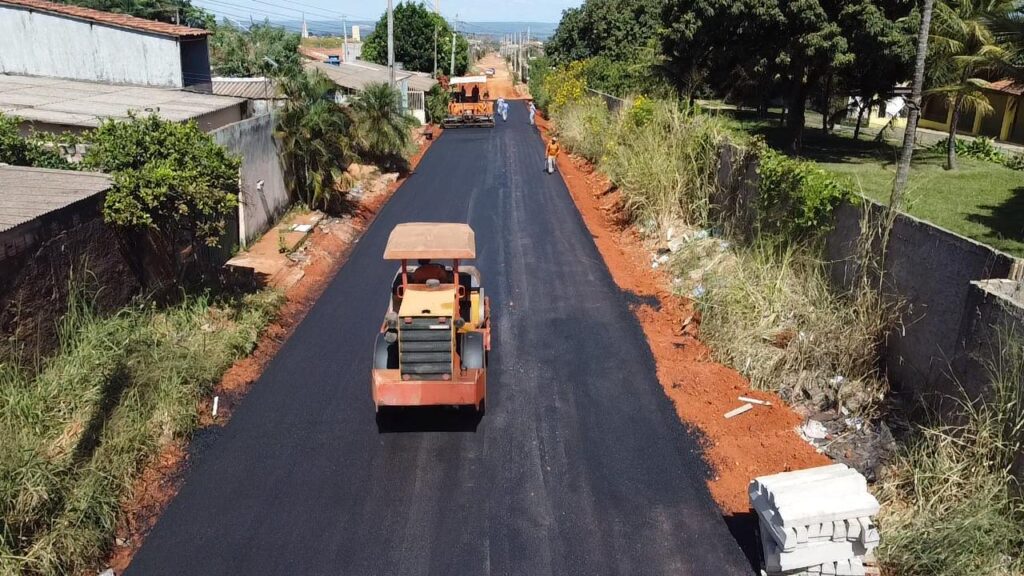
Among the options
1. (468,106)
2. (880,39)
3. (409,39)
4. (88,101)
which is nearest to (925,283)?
(880,39)

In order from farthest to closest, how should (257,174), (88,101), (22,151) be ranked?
(257,174) < (88,101) < (22,151)

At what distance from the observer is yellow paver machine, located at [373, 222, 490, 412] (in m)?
8.08

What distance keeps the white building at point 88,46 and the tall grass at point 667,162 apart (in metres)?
13.3

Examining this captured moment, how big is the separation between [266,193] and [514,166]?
11.6m

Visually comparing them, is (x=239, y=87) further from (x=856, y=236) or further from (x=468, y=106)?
(x=856, y=236)

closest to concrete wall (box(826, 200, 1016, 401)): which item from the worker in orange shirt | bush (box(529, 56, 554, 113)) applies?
the worker in orange shirt

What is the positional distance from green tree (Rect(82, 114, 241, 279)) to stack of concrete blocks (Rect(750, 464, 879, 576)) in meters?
8.19

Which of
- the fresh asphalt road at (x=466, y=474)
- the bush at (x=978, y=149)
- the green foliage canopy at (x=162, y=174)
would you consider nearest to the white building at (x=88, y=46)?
the green foliage canopy at (x=162, y=174)

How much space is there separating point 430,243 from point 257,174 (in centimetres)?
837

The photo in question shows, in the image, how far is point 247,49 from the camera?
4369 centimetres

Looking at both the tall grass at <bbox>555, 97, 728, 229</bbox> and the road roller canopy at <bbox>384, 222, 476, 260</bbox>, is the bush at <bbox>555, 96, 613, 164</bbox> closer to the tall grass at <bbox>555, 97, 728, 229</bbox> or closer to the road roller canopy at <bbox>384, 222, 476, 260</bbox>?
the tall grass at <bbox>555, 97, 728, 229</bbox>

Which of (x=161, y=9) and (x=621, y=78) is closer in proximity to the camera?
(x=621, y=78)

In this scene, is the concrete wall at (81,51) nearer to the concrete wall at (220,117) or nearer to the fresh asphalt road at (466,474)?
the concrete wall at (220,117)

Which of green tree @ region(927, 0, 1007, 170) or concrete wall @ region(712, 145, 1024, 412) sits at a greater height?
green tree @ region(927, 0, 1007, 170)
